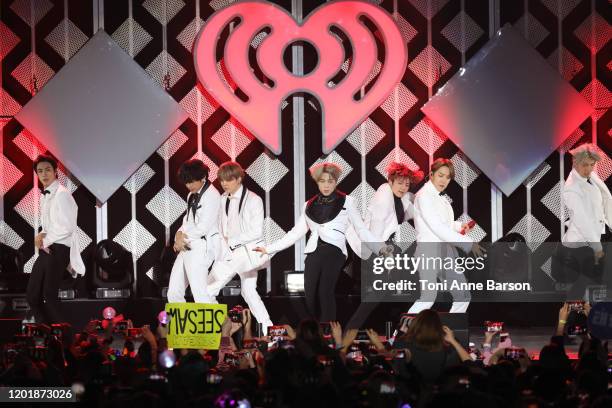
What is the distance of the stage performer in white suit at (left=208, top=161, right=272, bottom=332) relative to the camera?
39.2 feet

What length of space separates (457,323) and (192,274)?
2.85 meters

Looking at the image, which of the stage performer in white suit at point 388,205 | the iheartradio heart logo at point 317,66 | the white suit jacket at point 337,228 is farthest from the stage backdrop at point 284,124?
the white suit jacket at point 337,228

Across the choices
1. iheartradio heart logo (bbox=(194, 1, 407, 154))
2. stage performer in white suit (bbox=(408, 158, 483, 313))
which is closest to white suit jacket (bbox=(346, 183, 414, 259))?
stage performer in white suit (bbox=(408, 158, 483, 313))

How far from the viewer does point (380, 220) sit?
12211 millimetres

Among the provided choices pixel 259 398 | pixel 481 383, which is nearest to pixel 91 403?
pixel 259 398

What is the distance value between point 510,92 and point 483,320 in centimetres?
276

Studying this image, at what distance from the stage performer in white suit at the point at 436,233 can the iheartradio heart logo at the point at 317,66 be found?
192 centimetres

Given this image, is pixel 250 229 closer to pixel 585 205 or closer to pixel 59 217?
pixel 59 217

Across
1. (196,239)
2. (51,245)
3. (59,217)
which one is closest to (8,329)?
(51,245)

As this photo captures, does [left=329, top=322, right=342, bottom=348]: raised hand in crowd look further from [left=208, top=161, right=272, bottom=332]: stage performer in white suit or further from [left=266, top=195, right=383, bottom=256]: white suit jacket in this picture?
[left=208, top=161, right=272, bottom=332]: stage performer in white suit

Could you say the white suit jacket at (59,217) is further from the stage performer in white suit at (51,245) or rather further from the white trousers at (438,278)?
the white trousers at (438,278)

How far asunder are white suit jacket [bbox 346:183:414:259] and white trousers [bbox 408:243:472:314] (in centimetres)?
53

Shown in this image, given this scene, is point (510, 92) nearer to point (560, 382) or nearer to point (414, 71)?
point (414, 71)

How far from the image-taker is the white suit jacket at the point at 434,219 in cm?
1163
